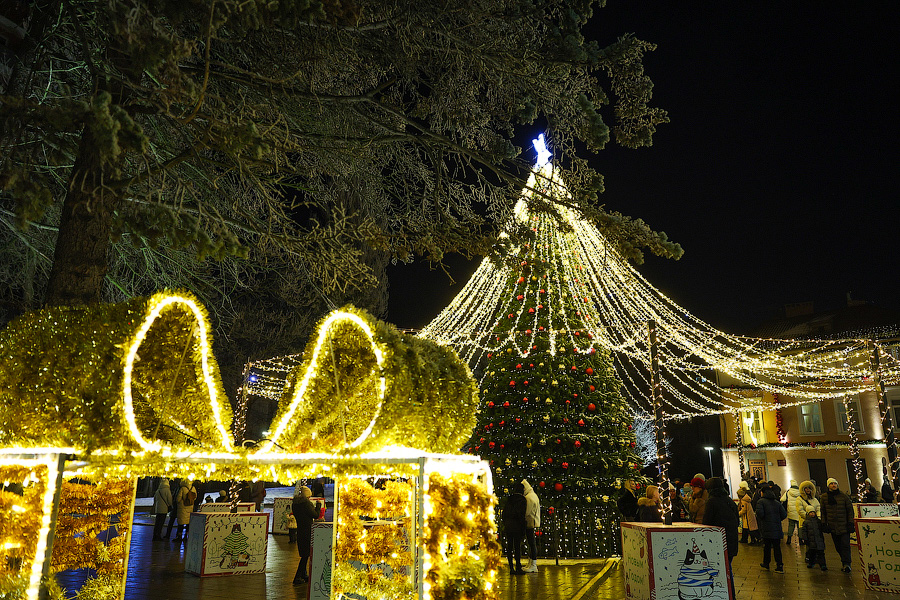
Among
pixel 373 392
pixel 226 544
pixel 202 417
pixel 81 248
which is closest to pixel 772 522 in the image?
pixel 373 392

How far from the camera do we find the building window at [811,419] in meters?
30.0

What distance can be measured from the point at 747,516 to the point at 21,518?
14.2 metres

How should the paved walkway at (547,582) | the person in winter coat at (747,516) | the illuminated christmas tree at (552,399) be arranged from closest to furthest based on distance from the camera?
the paved walkway at (547,582), the illuminated christmas tree at (552,399), the person in winter coat at (747,516)

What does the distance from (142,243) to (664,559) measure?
25.1ft

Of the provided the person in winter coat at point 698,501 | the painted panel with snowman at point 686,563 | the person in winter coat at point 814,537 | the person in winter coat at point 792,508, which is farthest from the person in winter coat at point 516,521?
the person in winter coat at point 792,508

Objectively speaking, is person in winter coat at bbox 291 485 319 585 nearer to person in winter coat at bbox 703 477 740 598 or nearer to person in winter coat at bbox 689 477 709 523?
person in winter coat at bbox 703 477 740 598

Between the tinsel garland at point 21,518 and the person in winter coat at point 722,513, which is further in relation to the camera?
the person in winter coat at point 722,513

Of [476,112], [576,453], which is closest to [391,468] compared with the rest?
[476,112]

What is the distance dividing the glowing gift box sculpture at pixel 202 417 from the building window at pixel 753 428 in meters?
31.4

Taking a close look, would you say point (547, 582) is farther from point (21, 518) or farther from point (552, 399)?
point (21, 518)

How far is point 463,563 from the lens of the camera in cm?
480

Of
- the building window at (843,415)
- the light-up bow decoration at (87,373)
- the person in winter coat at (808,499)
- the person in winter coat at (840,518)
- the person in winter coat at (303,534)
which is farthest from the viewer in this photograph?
the building window at (843,415)

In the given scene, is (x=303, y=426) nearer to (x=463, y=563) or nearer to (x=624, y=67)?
(x=463, y=563)

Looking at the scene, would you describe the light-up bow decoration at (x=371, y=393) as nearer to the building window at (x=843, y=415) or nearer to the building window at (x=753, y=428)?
the building window at (x=843, y=415)
